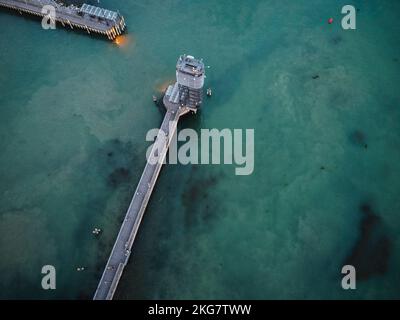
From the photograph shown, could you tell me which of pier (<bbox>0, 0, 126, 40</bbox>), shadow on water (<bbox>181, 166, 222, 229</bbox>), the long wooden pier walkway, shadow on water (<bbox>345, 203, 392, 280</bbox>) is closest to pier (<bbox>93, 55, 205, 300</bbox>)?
the long wooden pier walkway

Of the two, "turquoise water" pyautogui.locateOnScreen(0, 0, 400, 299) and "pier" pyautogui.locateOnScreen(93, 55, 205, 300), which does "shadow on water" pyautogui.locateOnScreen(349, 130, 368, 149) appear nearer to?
"turquoise water" pyautogui.locateOnScreen(0, 0, 400, 299)

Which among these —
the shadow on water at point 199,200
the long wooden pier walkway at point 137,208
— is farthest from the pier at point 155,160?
the shadow on water at point 199,200

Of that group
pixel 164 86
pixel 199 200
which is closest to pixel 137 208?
pixel 199 200

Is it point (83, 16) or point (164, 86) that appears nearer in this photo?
point (164, 86)

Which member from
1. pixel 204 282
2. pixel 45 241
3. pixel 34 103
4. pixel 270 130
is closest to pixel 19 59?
pixel 34 103

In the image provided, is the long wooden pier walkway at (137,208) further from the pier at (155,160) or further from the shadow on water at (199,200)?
the shadow on water at (199,200)

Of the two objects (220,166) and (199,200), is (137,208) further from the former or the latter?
(220,166)
